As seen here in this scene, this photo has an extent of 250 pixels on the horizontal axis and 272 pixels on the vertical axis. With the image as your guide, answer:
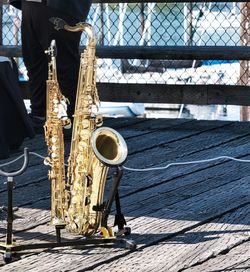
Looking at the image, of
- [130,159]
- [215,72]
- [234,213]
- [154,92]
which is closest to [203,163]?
[130,159]

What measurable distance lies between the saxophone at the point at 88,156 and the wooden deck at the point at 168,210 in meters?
0.16

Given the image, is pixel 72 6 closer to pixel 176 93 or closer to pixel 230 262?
pixel 176 93

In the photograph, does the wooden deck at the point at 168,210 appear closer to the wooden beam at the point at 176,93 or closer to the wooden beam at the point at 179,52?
the wooden beam at the point at 176,93

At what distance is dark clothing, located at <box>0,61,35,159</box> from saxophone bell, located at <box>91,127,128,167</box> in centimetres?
177

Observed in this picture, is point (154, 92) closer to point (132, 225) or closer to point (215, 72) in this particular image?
point (132, 225)

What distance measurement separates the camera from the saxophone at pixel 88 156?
425 centimetres

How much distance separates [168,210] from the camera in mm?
5031

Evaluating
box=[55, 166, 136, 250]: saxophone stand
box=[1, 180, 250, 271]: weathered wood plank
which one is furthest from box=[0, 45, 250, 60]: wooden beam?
box=[55, 166, 136, 250]: saxophone stand

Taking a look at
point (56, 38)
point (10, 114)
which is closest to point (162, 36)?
point (56, 38)

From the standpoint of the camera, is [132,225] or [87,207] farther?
[132,225]

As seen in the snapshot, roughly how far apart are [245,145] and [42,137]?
4.92ft

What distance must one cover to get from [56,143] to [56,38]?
2449mm

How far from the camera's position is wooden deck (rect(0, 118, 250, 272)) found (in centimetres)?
419

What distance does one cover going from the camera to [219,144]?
6711 mm
